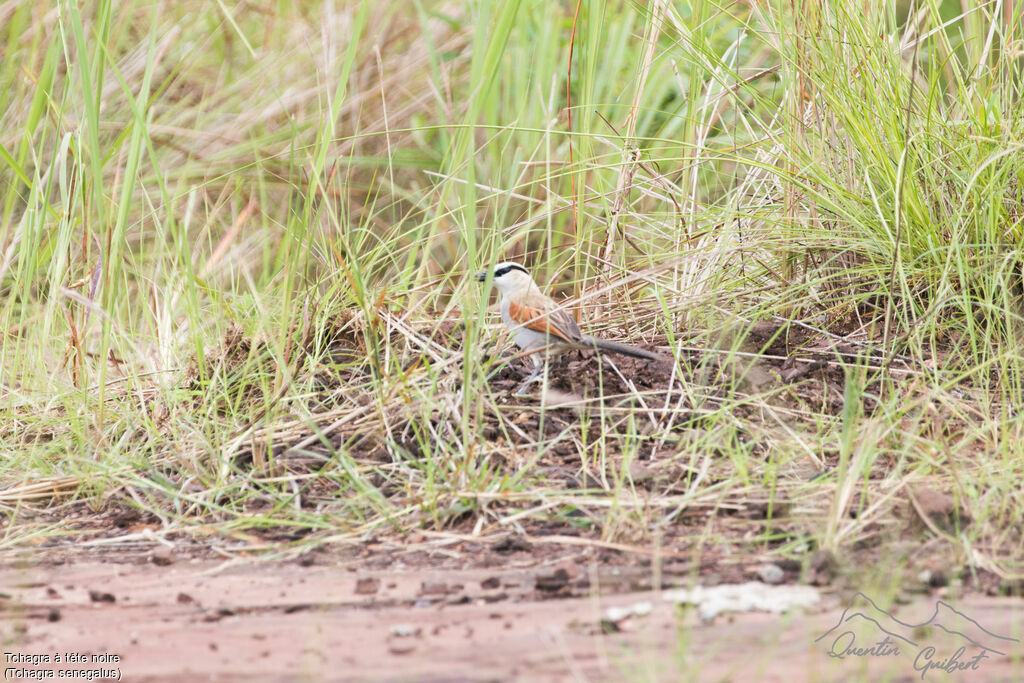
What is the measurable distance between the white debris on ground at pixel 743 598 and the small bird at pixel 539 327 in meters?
1.23

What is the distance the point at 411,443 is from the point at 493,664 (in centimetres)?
131

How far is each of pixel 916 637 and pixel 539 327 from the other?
1.76 metres

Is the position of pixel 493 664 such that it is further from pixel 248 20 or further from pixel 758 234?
pixel 248 20

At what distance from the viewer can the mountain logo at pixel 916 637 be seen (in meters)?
1.73

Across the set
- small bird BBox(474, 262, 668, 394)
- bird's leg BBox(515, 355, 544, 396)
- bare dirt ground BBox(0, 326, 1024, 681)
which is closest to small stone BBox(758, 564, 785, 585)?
bare dirt ground BBox(0, 326, 1024, 681)

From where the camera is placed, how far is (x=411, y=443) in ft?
9.94

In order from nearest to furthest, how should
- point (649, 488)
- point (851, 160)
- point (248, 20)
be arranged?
1. point (649, 488)
2. point (851, 160)
3. point (248, 20)

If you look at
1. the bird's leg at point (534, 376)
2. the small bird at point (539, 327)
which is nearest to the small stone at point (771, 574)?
the small bird at point (539, 327)

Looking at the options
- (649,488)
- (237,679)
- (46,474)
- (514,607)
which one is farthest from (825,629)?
(46,474)

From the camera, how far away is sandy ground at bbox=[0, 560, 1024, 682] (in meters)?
1.74

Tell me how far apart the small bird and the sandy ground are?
3.76 feet

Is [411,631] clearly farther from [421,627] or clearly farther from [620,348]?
[620,348]

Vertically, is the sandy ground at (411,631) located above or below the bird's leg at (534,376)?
below

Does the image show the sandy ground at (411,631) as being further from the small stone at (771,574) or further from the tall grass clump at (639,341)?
the tall grass clump at (639,341)
